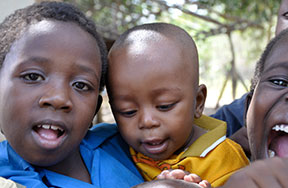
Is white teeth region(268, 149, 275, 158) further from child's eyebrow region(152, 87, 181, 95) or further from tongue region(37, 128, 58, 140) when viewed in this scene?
tongue region(37, 128, 58, 140)

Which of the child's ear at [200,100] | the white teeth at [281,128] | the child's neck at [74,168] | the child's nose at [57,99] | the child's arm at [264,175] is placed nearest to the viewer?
the child's arm at [264,175]

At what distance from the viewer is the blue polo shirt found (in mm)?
1698

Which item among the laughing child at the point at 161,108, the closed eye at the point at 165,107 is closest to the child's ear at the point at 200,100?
the laughing child at the point at 161,108

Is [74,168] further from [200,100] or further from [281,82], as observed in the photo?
[281,82]

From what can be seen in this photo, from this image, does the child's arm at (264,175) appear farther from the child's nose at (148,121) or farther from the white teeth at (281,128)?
the child's nose at (148,121)

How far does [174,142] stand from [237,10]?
7.39 meters

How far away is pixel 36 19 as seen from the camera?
187 cm

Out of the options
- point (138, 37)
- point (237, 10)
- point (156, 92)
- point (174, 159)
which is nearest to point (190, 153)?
point (174, 159)

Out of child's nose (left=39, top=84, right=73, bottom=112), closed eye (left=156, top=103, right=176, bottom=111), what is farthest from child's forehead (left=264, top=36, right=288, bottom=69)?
child's nose (left=39, top=84, right=73, bottom=112)

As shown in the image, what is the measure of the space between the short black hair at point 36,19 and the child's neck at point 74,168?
0.59 m

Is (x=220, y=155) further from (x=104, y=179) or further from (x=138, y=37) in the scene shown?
(x=138, y=37)

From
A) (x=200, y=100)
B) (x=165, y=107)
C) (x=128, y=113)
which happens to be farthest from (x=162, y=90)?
(x=200, y=100)

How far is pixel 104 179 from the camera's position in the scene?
1.97m

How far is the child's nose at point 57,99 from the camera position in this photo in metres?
1.67
